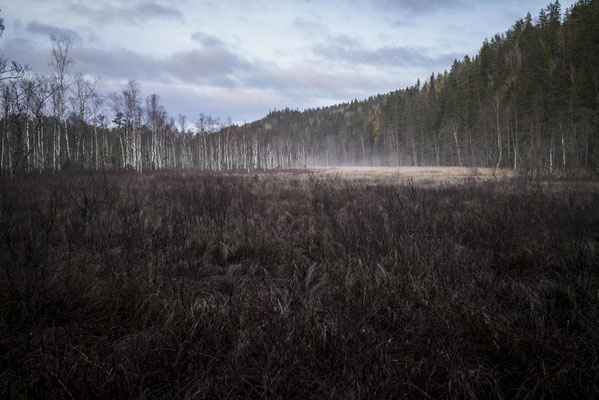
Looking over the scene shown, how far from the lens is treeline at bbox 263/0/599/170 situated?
21.5 meters

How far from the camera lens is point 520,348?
5.52ft

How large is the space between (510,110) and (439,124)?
27.1m

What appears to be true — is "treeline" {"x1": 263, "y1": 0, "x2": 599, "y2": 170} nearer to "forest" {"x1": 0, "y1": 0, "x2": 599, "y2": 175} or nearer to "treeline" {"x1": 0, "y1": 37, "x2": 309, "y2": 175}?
"forest" {"x1": 0, "y1": 0, "x2": 599, "y2": 175}

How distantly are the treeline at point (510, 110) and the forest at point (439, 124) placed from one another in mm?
155

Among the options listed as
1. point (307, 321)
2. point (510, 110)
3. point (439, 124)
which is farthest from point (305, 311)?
point (439, 124)

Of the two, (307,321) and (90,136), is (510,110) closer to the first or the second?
(307,321)

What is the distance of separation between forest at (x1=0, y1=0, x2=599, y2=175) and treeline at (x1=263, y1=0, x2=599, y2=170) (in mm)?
155

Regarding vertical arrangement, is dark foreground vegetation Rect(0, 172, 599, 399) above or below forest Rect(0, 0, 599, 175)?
below

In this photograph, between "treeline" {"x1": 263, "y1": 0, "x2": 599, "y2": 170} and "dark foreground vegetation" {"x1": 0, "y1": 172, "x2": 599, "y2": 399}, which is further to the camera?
"treeline" {"x1": 263, "y1": 0, "x2": 599, "y2": 170}

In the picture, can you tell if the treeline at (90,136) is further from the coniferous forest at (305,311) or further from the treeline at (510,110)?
the treeline at (510,110)

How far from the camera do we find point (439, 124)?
55.9 meters

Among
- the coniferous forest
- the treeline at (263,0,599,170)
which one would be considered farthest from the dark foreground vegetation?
the treeline at (263,0,599,170)

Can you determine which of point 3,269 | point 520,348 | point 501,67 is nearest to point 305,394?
point 520,348

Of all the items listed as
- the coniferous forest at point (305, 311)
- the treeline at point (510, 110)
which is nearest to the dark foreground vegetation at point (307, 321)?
the coniferous forest at point (305, 311)
